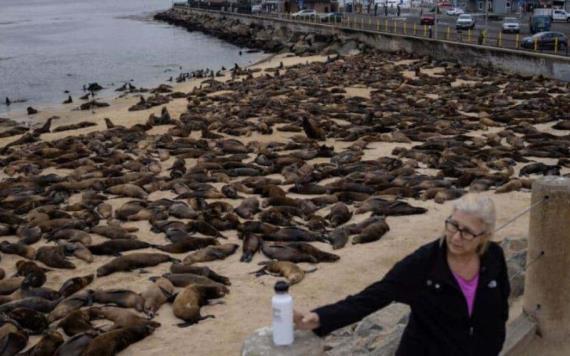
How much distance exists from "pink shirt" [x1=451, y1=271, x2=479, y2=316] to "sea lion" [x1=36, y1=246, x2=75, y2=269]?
8696 mm

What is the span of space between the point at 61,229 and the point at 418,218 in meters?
6.55

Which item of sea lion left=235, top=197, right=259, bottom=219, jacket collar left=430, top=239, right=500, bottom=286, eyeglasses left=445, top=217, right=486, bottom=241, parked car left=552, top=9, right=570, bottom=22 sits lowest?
sea lion left=235, top=197, right=259, bottom=219

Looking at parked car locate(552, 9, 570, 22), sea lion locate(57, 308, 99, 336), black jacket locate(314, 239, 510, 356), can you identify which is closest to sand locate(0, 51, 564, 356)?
sea lion locate(57, 308, 99, 336)

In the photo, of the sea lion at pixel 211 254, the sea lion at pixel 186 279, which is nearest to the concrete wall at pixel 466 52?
the sea lion at pixel 211 254

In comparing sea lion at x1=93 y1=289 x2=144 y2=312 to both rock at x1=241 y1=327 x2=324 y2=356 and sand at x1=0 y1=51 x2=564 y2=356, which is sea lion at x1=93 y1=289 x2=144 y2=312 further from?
rock at x1=241 y1=327 x2=324 y2=356

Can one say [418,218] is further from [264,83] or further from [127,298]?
[264,83]

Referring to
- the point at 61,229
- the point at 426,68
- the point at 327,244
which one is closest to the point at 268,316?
the point at 327,244

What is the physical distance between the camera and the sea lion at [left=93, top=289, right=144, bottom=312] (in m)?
9.41

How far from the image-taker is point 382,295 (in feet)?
12.6

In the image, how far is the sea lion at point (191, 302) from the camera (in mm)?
9047

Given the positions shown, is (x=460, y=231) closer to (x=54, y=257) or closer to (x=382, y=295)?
(x=382, y=295)

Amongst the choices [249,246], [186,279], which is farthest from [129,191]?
[186,279]

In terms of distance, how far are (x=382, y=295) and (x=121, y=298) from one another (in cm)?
640

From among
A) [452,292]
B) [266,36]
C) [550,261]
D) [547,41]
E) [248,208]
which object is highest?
[547,41]
